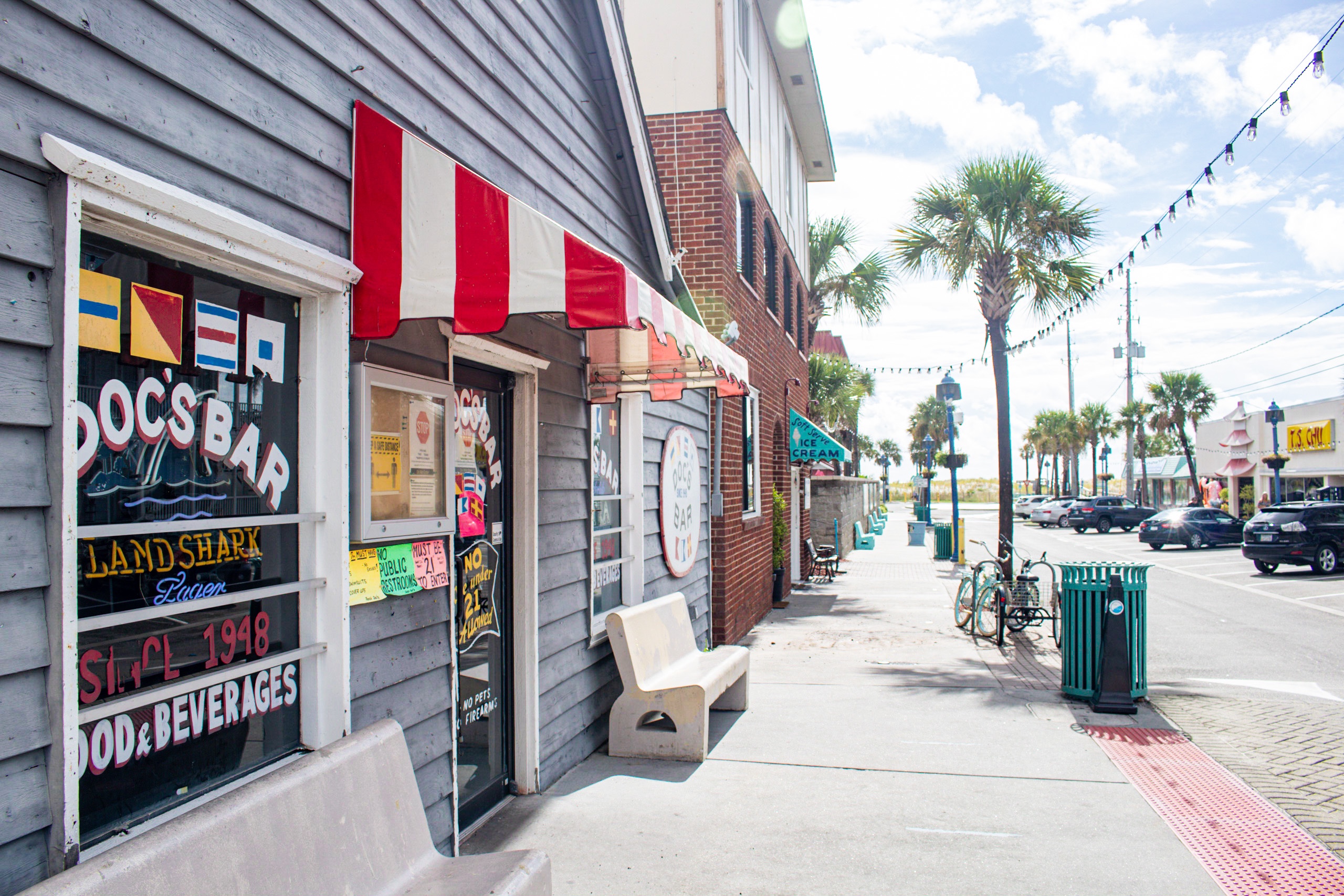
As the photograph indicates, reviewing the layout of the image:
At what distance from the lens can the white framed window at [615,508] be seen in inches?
227

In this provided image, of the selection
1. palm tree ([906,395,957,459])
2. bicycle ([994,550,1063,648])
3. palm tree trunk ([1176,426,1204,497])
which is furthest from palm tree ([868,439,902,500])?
bicycle ([994,550,1063,648])

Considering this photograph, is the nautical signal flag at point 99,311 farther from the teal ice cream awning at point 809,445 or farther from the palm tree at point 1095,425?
the palm tree at point 1095,425

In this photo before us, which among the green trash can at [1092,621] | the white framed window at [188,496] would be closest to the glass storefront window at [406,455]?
the white framed window at [188,496]

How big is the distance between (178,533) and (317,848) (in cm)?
96

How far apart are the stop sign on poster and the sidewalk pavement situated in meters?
1.86

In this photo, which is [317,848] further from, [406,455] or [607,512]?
[607,512]

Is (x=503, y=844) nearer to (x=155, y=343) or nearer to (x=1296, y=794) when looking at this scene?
(x=155, y=343)

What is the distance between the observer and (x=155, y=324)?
238 centimetres

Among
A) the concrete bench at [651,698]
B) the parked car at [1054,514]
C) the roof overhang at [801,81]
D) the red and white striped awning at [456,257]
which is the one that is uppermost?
the roof overhang at [801,81]

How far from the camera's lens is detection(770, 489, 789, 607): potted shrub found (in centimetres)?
1351

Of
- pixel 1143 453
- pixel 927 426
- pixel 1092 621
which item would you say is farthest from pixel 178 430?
pixel 927 426

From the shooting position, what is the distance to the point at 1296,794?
5.02 meters

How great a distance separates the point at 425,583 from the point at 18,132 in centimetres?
221

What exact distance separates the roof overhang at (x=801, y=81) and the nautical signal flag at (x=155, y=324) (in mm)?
11730
